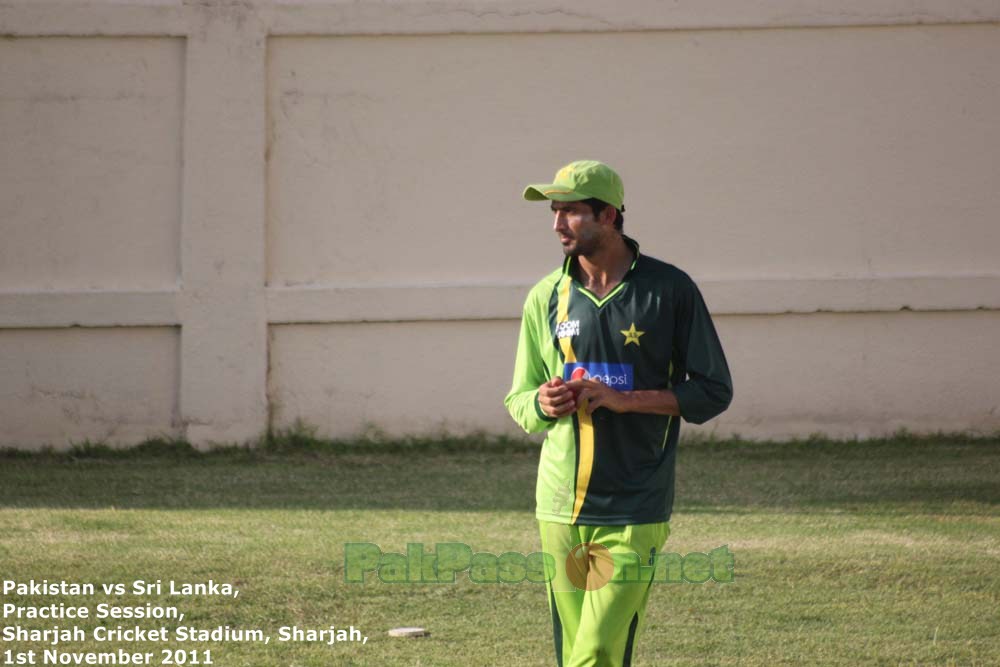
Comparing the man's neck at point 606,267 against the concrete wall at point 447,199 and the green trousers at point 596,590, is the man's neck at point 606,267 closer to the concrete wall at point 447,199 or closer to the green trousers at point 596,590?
the green trousers at point 596,590

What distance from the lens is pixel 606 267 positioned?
465 cm

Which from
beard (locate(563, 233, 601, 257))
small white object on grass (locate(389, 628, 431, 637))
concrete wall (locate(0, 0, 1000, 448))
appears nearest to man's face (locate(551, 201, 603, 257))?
beard (locate(563, 233, 601, 257))

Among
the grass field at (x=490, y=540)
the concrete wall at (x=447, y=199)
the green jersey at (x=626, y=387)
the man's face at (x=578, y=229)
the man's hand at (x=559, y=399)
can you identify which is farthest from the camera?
the concrete wall at (x=447, y=199)

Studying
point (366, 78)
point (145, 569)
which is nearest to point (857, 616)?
point (145, 569)

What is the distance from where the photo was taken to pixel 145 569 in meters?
7.62

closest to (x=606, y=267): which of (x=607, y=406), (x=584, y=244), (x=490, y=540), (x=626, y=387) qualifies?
(x=584, y=244)

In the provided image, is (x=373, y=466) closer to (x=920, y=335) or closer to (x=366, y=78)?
(x=366, y=78)

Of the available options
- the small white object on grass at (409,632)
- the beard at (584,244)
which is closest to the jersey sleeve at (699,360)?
the beard at (584,244)

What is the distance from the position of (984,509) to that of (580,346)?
5.67 m

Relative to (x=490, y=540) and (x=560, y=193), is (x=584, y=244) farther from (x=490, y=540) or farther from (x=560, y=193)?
(x=490, y=540)

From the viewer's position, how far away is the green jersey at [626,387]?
4.50 meters

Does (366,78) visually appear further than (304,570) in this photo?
Yes

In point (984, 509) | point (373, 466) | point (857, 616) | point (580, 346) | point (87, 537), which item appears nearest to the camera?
point (580, 346)

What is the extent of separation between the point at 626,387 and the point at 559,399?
11.3 inches
